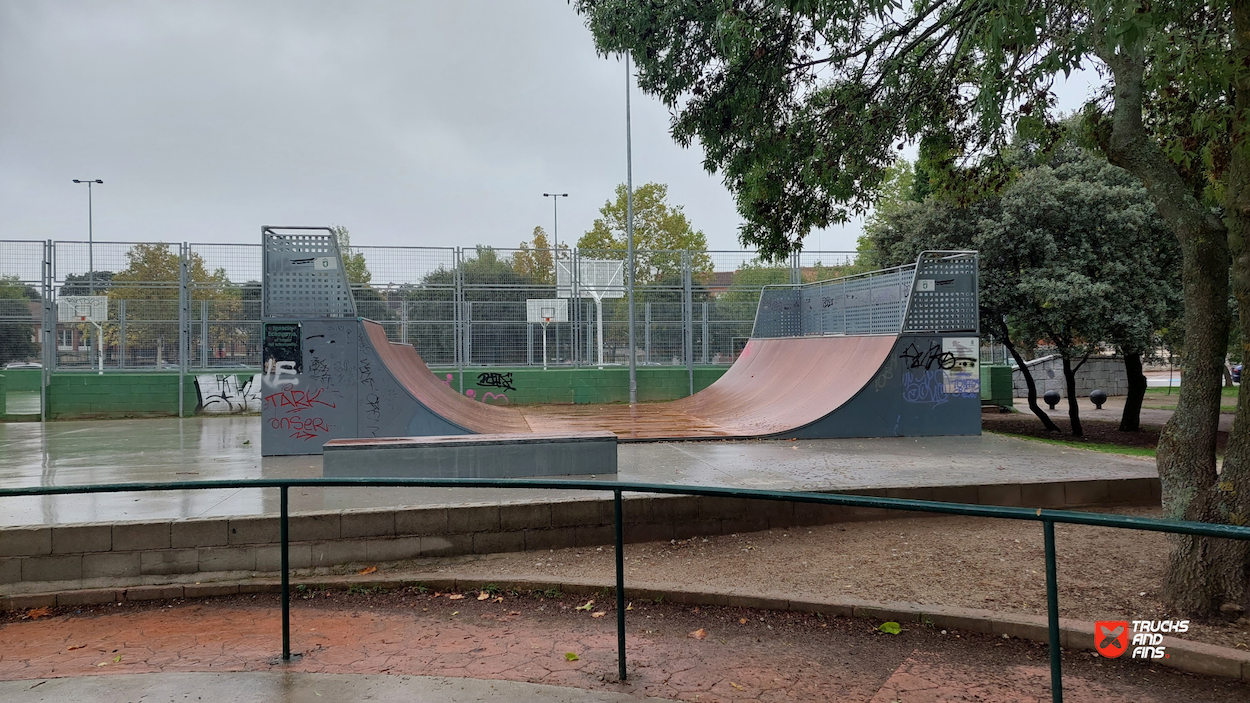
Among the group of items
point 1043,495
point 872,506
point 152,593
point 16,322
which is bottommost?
point 152,593

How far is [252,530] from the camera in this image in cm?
554

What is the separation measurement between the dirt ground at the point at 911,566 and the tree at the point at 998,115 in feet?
1.73

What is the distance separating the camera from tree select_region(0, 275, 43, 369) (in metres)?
15.7

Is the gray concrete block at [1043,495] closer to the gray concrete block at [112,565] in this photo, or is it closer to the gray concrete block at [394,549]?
the gray concrete block at [394,549]

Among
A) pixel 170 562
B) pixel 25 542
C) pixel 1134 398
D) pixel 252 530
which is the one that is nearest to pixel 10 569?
pixel 25 542

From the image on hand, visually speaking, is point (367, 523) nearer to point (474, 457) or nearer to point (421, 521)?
point (421, 521)

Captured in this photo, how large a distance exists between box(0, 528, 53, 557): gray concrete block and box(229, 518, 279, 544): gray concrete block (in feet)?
3.83

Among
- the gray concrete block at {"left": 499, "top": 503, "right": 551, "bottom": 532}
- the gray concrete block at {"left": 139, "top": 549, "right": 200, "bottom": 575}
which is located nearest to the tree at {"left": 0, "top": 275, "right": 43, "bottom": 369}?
the gray concrete block at {"left": 139, "top": 549, "right": 200, "bottom": 575}

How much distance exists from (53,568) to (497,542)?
3064 millimetres

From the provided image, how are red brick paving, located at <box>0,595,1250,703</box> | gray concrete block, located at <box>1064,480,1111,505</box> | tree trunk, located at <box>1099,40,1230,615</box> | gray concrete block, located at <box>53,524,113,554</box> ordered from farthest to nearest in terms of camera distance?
gray concrete block, located at <box>1064,480,1111,505</box> < gray concrete block, located at <box>53,524,113,554</box> < tree trunk, located at <box>1099,40,1230,615</box> < red brick paving, located at <box>0,595,1250,703</box>

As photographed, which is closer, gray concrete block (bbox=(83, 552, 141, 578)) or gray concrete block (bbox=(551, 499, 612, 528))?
gray concrete block (bbox=(83, 552, 141, 578))

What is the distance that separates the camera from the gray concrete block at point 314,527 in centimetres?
558

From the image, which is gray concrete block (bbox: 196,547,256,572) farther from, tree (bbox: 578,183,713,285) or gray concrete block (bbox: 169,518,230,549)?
tree (bbox: 578,183,713,285)

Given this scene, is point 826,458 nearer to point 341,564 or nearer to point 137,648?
point 341,564
